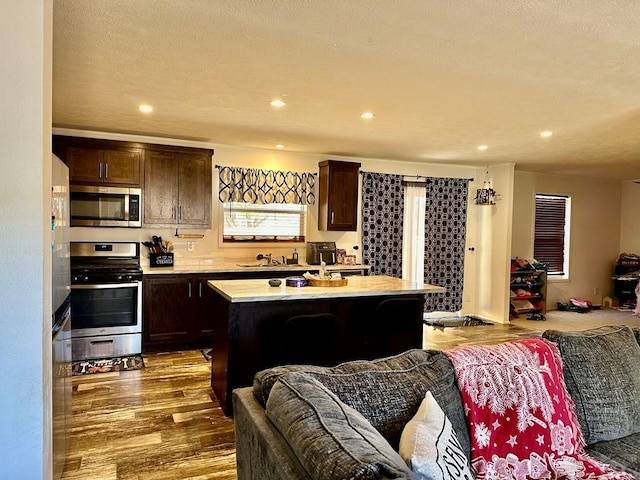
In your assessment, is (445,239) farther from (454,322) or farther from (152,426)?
(152,426)

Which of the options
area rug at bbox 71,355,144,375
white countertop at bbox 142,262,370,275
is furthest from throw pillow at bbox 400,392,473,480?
white countertop at bbox 142,262,370,275

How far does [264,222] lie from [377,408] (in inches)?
182

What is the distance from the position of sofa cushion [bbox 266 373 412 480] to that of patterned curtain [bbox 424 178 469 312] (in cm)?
563

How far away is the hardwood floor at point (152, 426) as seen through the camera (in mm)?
2641

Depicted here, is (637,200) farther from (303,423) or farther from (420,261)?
(303,423)

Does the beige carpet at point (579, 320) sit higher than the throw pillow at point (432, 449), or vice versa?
the throw pillow at point (432, 449)

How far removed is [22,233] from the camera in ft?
5.08

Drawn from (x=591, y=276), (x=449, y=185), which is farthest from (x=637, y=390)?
(x=591, y=276)

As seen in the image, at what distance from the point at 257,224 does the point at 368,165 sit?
6.15ft

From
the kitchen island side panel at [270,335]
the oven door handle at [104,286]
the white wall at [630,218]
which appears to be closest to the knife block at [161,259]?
the oven door handle at [104,286]

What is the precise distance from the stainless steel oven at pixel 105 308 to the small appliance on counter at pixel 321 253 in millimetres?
2212

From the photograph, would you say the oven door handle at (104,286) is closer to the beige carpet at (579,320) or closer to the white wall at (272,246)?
the white wall at (272,246)

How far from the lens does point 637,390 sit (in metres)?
2.18

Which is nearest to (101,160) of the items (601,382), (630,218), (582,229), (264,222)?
(264,222)
